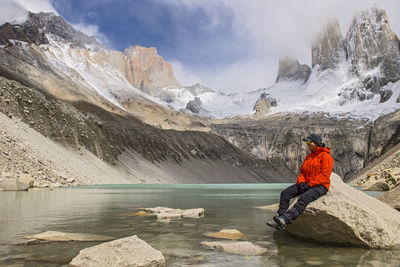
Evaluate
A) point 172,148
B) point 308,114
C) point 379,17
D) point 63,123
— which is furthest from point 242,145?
point 379,17

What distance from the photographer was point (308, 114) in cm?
16400

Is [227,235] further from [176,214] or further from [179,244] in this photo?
[176,214]

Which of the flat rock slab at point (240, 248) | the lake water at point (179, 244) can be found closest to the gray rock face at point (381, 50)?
the lake water at point (179, 244)

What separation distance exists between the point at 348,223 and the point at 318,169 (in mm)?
1284

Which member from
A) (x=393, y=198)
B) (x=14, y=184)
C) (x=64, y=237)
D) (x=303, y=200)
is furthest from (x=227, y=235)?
(x=14, y=184)

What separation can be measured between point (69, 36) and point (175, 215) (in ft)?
621

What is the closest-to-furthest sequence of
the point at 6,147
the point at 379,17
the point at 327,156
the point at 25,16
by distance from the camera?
the point at 327,156 < the point at 6,147 < the point at 25,16 < the point at 379,17

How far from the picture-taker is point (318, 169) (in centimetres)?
828

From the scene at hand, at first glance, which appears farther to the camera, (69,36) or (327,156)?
(69,36)

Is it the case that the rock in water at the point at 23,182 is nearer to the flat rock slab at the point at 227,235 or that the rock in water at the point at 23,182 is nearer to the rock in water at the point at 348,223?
the flat rock slab at the point at 227,235

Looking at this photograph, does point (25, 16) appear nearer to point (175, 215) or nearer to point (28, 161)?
point (28, 161)

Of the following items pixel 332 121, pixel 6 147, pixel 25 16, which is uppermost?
pixel 25 16

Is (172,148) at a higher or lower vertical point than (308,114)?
lower

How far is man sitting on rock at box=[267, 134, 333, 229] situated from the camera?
26.3 feet
